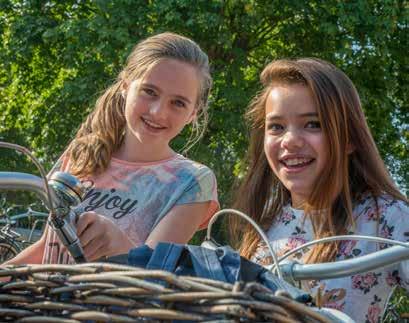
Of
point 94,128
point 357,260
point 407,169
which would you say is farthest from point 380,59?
point 357,260

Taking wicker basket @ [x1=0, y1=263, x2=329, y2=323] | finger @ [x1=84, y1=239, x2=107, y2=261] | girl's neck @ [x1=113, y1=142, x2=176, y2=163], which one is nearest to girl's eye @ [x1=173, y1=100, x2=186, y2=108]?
girl's neck @ [x1=113, y1=142, x2=176, y2=163]

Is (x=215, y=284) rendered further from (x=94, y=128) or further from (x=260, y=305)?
(x=94, y=128)

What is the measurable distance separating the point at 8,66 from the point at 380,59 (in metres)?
5.90

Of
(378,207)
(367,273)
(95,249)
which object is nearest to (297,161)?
(378,207)

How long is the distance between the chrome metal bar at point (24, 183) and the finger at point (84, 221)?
0.44ft

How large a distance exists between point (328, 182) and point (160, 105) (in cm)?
47

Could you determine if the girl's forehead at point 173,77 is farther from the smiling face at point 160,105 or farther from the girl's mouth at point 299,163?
the girl's mouth at point 299,163

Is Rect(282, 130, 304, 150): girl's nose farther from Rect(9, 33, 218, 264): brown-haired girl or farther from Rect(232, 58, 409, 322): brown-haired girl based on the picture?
Rect(9, 33, 218, 264): brown-haired girl

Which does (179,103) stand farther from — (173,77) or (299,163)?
(299,163)

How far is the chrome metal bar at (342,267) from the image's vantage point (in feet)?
4.12

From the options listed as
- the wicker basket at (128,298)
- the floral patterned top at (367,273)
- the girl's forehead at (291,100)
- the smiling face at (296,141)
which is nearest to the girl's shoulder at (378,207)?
the floral patterned top at (367,273)

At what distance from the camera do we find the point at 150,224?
6.73ft

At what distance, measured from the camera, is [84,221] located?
1.30 metres

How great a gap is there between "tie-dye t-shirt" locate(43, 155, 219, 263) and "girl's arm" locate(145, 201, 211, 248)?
2cm
